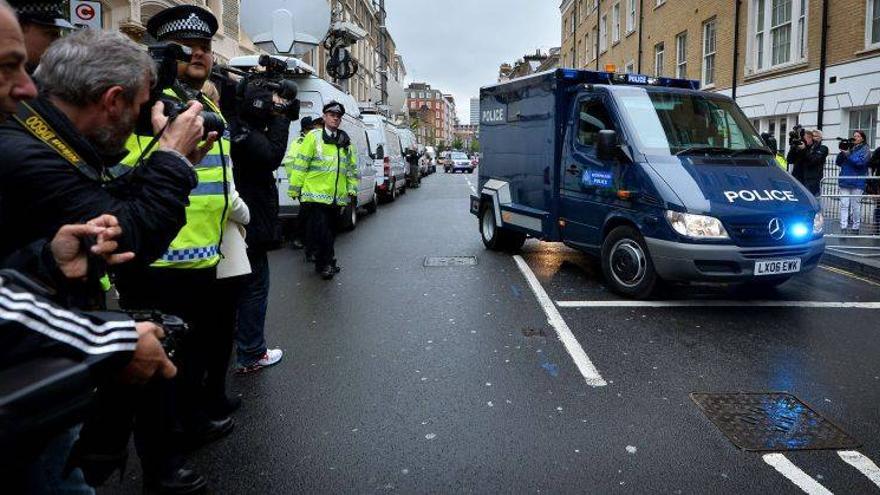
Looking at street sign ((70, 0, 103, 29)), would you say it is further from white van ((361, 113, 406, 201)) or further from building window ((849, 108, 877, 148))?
building window ((849, 108, 877, 148))

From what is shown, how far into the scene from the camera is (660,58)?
2639cm

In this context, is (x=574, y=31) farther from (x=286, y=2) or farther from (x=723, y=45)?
(x=286, y=2)

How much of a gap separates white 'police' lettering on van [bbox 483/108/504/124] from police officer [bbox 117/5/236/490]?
21.9 ft

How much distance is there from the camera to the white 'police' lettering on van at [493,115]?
966cm

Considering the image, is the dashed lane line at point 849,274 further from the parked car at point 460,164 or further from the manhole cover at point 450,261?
the parked car at point 460,164

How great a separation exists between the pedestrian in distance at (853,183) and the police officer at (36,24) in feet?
31.4

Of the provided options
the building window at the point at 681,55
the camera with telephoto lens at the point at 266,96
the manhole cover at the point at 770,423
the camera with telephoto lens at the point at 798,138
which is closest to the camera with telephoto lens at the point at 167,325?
the camera with telephoto lens at the point at 266,96

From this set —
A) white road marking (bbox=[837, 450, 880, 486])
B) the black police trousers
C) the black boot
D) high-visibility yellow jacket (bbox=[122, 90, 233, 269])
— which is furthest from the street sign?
white road marking (bbox=[837, 450, 880, 486])

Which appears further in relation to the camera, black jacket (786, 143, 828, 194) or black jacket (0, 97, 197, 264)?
black jacket (786, 143, 828, 194)

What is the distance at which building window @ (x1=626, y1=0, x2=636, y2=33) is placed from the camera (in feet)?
96.8

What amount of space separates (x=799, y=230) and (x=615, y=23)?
94.5 feet

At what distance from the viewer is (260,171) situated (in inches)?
165

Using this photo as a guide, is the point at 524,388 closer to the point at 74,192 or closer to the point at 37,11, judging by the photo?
the point at 74,192

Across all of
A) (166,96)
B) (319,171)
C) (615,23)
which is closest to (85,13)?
(319,171)
